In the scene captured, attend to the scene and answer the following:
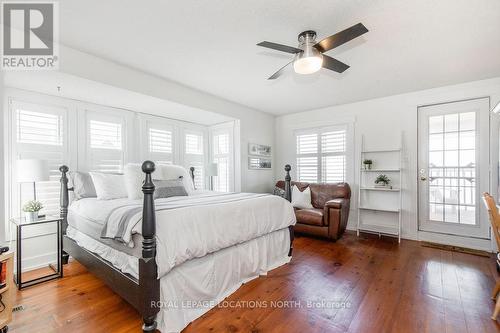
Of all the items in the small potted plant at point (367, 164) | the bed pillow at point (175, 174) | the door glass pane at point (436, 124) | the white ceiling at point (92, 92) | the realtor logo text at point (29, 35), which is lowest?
the bed pillow at point (175, 174)

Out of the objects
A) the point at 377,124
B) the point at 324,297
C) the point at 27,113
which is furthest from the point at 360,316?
the point at 27,113

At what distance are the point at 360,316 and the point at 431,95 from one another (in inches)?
142

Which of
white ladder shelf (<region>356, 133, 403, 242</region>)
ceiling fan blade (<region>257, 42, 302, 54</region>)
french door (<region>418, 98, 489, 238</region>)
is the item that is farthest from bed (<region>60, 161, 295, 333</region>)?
french door (<region>418, 98, 489, 238</region>)

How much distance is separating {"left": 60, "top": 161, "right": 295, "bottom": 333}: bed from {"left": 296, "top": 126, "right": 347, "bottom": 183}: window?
2.45 metres

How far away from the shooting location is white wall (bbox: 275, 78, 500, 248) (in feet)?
11.1

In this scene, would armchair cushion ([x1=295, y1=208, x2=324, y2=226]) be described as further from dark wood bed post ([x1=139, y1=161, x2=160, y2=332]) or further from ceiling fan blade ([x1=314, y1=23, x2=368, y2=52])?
dark wood bed post ([x1=139, y1=161, x2=160, y2=332])

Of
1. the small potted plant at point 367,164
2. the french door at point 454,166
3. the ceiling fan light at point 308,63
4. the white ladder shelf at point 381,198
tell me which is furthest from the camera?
the small potted plant at point 367,164

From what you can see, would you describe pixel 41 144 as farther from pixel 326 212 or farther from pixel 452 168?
pixel 452 168

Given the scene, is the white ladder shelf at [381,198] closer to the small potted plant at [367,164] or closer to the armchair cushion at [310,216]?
the small potted plant at [367,164]

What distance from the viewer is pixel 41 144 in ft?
9.37

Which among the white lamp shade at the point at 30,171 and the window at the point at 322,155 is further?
the window at the point at 322,155

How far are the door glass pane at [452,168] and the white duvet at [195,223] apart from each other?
2.84m

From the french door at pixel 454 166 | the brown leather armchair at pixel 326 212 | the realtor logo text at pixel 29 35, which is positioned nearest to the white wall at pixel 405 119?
the french door at pixel 454 166

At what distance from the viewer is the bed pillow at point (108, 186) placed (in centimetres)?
275
